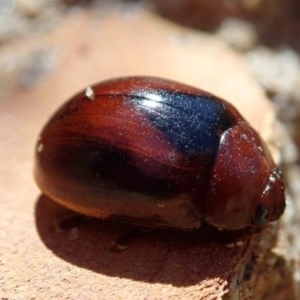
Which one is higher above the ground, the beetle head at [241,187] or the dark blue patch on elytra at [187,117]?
the dark blue patch on elytra at [187,117]

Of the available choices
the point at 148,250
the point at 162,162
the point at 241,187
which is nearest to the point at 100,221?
the point at 148,250

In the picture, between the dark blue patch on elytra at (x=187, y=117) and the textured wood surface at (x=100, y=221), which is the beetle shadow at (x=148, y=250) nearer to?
the textured wood surface at (x=100, y=221)

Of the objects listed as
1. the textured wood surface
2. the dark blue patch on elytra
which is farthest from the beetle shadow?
the dark blue patch on elytra

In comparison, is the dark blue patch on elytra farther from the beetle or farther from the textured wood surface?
the textured wood surface

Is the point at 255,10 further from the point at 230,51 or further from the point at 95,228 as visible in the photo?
the point at 95,228

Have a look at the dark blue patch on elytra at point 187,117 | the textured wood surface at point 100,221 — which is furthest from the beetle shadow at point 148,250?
the dark blue patch on elytra at point 187,117

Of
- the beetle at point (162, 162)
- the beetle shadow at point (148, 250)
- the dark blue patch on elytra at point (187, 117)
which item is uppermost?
the dark blue patch on elytra at point (187, 117)
